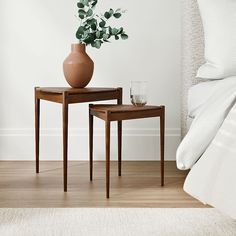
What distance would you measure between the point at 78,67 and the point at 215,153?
124 cm

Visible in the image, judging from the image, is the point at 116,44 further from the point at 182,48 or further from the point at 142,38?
the point at 182,48

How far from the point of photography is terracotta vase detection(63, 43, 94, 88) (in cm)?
332

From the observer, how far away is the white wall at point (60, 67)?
3924 millimetres

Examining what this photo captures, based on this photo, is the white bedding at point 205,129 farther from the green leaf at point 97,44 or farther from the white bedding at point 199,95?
the green leaf at point 97,44

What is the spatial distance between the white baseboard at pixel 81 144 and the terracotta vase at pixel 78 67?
2.29 ft

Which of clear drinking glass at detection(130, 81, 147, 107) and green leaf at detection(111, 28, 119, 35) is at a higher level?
green leaf at detection(111, 28, 119, 35)

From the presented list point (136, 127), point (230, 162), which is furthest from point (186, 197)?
point (136, 127)

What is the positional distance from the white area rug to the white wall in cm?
131

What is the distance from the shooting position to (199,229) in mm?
2402

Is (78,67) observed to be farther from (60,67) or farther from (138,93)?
(60,67)

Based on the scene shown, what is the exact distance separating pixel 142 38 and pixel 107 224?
70.5 inches

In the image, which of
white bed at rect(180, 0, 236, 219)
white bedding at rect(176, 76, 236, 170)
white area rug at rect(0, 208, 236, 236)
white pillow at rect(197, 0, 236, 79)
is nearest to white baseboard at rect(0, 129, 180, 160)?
white pillow at rect(197, 0, 236, 79)

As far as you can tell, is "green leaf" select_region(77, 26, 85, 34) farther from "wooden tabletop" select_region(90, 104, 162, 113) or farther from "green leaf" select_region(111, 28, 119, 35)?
"wooden tabletop" select_region(90, 104, 162, 113)

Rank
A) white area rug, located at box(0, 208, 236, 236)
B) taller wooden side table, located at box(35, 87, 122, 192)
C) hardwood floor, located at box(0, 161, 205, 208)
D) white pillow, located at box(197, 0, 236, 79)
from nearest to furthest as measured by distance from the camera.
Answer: white area rug, located at box(0, 208, 236, 236), hardwood floor, located at box(0, 161, 205, 208), white pillow, located at box(197, 0, 236, 79), taller wooden side table, located at box(35, 87, 122, 192)
